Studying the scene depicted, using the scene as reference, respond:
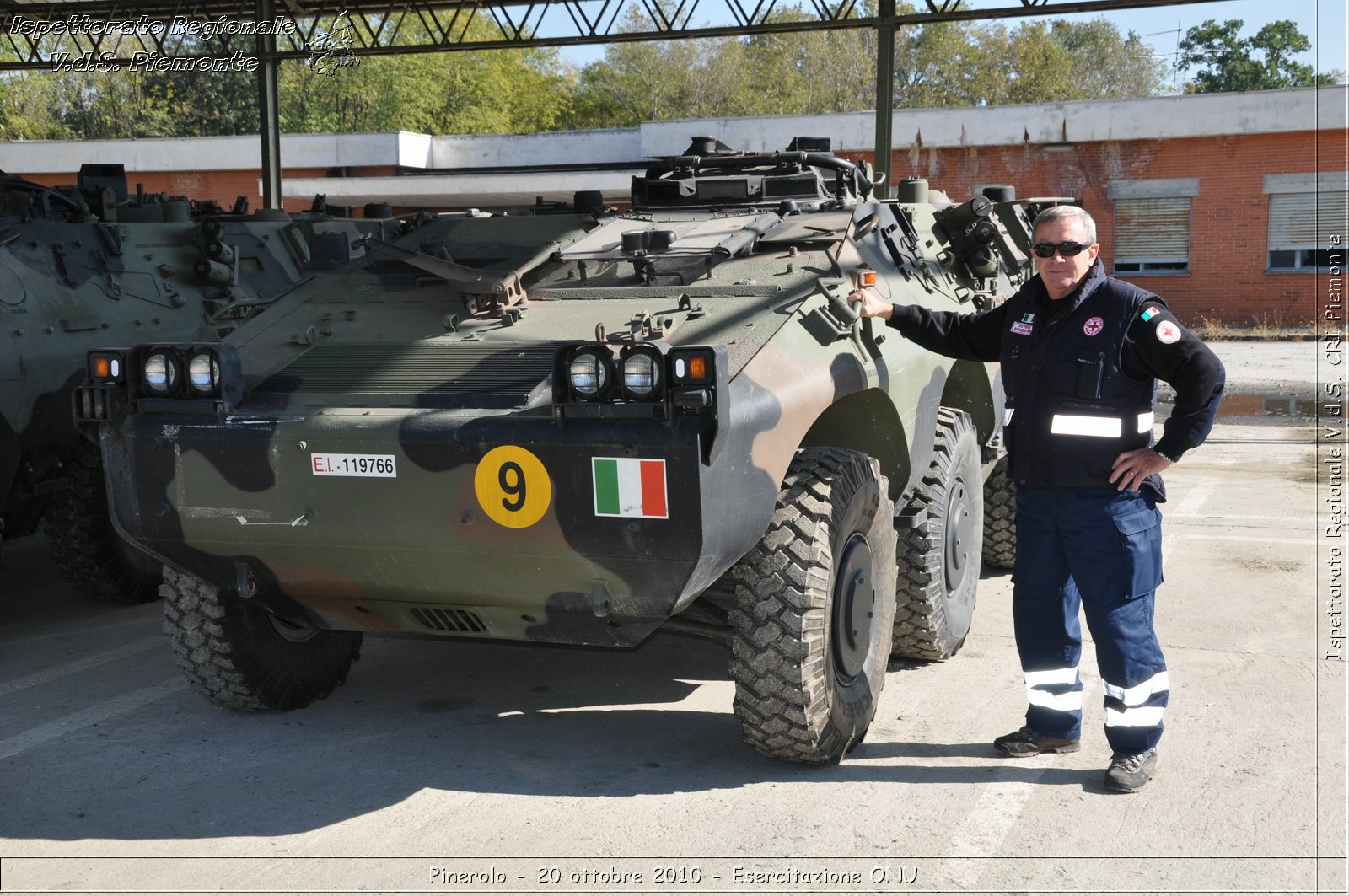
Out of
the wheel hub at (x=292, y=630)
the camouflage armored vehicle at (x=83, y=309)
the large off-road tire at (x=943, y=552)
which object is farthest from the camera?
the camouflage armored vehicle at (x=83, y=309)

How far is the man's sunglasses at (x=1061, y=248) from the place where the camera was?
4395 millimetres

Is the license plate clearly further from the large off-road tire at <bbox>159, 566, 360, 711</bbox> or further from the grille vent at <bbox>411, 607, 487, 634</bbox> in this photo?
the large off-road tire at <bbox>159, 566, 360, 711</bbox>

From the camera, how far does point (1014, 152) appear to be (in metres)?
25.3

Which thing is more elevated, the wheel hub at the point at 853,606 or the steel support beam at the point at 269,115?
the steel support beam at the point at 269,115

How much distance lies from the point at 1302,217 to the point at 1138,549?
72.2 ft

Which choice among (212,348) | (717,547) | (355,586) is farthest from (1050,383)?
(212,348)

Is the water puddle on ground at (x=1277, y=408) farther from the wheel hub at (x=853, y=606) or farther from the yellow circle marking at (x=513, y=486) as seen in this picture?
the yellow circle marking at (x=513, y=486)

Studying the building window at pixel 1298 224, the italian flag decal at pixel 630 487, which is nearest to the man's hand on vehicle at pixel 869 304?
the italian flag decal at pixel 630 487

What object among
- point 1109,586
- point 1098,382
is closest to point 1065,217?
point 1098,382

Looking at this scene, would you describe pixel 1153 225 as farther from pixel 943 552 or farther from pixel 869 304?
pixel 869 304

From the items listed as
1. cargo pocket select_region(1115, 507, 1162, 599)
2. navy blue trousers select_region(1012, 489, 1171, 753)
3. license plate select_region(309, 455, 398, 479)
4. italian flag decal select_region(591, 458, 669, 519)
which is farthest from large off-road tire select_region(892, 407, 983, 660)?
license plate select_region(309, 455, 398, 479)

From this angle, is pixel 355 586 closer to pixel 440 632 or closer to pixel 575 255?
pixel 440 632

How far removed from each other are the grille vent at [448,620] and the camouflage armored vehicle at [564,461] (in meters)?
0.01

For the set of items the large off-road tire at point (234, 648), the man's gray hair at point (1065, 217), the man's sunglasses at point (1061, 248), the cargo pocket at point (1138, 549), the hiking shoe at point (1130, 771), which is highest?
the man's gray hair at point (1065, 217)
